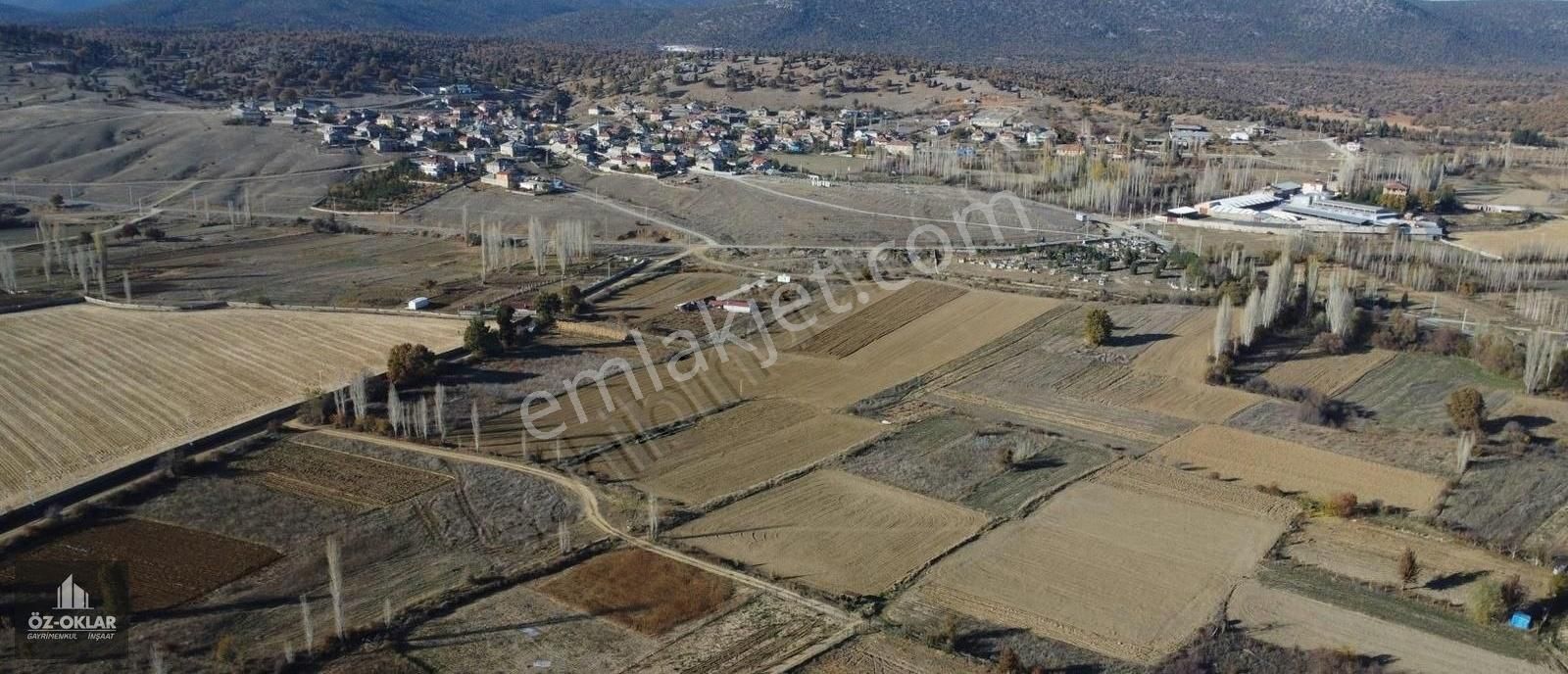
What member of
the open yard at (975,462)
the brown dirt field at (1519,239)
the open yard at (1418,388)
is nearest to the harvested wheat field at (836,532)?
the open yard at (975,462)

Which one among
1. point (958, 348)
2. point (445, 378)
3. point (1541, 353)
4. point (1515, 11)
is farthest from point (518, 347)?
point (1515, 11)

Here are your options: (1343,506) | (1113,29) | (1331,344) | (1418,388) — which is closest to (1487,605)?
(1343,506)

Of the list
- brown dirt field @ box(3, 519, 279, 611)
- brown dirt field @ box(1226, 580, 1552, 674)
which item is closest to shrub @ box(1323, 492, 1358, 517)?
brown dirt field @ box(1226, 580, 1552, 674)

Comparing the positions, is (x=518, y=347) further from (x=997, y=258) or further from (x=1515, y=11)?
(x=1515, y=11)

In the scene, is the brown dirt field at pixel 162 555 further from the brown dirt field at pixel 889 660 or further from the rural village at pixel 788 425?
the brown dirt field at pixel 889 660

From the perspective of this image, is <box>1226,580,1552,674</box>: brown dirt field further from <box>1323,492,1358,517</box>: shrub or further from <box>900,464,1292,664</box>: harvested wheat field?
<box>1323,492,1358,517</box>: shrub

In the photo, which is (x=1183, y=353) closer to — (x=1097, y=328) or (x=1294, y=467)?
(x=1097, y=328)
